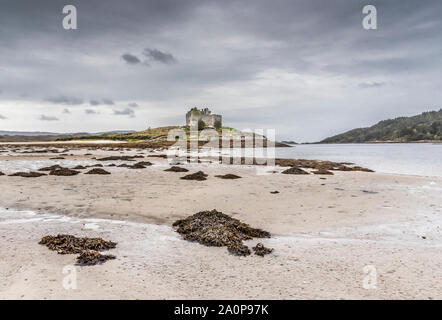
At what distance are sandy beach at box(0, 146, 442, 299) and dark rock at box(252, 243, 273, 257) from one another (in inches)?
6.3

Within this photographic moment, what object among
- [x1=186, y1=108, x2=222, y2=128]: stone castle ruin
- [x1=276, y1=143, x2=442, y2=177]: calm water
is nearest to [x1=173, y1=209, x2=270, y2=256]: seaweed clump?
[x1=276, y1=143, x2=442, y2=177]: calm water

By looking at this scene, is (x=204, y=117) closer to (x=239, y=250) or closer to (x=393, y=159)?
(x=393, y=159)

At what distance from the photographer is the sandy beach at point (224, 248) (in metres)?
4.65

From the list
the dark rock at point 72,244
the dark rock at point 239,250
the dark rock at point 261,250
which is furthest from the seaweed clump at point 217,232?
the dark rock at point 72,244

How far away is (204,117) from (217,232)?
543ft

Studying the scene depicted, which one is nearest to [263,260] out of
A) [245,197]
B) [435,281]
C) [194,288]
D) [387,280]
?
[194,288]

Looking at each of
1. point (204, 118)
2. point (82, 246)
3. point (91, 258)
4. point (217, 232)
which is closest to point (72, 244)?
point (82, 246)

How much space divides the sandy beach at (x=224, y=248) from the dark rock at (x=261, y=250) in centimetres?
16

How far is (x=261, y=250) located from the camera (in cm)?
651

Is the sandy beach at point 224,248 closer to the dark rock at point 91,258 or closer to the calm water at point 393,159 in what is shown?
the dark rock at point 91,258

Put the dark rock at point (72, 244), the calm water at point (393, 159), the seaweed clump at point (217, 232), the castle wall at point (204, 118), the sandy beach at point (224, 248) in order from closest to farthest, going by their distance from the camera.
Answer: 1. the sandy beach at point (224, 248)
2. the dark rock at point (72, 244)
3. the seaweed clump at point (217, 232)
4. the calm water at point (393, 159)
5. the castle wall at point (204, 118)

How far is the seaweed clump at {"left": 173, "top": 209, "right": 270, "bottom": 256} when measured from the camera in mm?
6875
